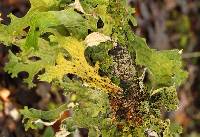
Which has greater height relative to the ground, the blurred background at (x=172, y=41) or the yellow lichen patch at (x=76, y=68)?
the blurred background at (x=172, y=41)

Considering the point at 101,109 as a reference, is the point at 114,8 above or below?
above

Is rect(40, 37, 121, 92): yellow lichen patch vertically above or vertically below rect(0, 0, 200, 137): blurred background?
below

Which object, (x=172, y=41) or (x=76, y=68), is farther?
(x=172, y=41)

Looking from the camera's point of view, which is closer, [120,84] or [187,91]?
[120,84]

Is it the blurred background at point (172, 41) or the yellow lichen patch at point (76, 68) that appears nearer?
the yellow lichen patch at point (76, 68)

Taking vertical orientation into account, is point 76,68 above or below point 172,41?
below

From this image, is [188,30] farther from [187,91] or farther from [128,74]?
[128,74]

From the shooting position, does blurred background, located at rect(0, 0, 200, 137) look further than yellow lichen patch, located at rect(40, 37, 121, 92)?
Yes

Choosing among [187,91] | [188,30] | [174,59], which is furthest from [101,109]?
[188,30]
